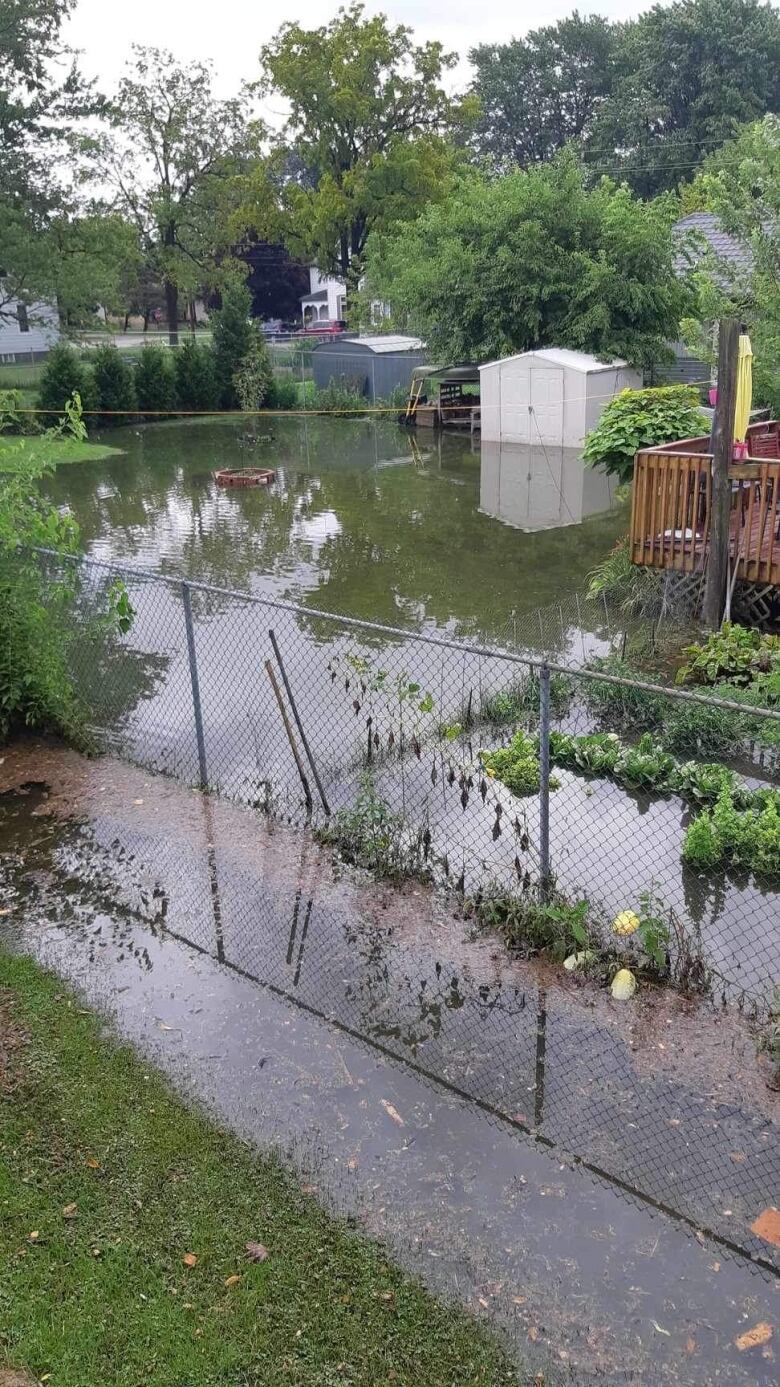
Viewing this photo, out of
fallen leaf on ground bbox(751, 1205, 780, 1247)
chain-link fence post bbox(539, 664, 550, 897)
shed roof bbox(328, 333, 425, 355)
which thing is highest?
shed roof bbox(328, 333, 425, 355)

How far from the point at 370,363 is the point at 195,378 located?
5612 mm

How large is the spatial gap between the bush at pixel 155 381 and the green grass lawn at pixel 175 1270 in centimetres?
2966

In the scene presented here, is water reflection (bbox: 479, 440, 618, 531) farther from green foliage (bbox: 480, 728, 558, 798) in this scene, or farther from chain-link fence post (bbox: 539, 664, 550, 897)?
chain-link fence post (bbox: 539, 664, 550, 897)

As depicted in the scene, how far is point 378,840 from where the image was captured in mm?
6496

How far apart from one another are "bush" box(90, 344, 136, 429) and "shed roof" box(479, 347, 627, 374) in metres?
12.3

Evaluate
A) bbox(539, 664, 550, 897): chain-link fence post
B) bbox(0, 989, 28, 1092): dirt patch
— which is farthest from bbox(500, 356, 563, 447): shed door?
bbox(0, 989, 28, 1092): dirt patch

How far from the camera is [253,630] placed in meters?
11.5

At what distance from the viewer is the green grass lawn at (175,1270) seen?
3.33m

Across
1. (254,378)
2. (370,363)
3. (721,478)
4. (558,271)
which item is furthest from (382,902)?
(254,378)

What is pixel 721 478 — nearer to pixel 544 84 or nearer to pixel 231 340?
pixel 231 340

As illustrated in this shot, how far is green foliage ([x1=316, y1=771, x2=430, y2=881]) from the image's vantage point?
6363 millimetres

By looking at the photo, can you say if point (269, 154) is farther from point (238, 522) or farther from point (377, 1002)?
point (377, 1002)

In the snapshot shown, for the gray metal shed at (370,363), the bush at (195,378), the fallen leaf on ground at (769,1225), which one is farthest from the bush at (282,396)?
the fallen leaf on ground at (769,1225)

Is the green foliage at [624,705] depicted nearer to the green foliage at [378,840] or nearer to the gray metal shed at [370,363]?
the green foliage at [378,840]
